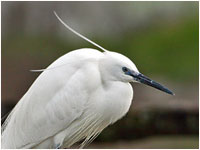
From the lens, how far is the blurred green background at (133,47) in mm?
4531

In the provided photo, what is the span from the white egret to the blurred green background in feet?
6.80

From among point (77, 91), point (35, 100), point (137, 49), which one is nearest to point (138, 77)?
point (77, 91)

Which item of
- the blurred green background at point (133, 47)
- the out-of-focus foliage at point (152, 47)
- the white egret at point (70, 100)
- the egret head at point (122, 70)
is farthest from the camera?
the out-of-focus foliage at point (152, 47)

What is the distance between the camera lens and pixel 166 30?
622 cm

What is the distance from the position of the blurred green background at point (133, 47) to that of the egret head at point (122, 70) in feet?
7.27

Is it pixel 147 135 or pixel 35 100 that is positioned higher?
pixel 35 100

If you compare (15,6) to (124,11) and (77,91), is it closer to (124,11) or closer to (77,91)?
(124,11)

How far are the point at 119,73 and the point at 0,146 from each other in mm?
739

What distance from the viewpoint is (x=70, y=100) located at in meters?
2.36

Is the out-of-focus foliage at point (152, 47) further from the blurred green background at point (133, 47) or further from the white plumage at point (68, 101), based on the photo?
the white plumage at point (68, 101)

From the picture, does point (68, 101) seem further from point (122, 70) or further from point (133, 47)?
point (133, 47)

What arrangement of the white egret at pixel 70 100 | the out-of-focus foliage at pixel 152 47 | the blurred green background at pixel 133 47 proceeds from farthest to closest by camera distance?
the out-of-focus foliage at pixel 152 47 < the blurred green background at pixel 133 47 < the white egret at pixel 70 100

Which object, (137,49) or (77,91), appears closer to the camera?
(77,91)

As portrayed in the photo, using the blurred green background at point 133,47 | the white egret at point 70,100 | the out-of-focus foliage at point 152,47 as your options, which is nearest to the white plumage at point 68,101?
the white egret at point 70,100
